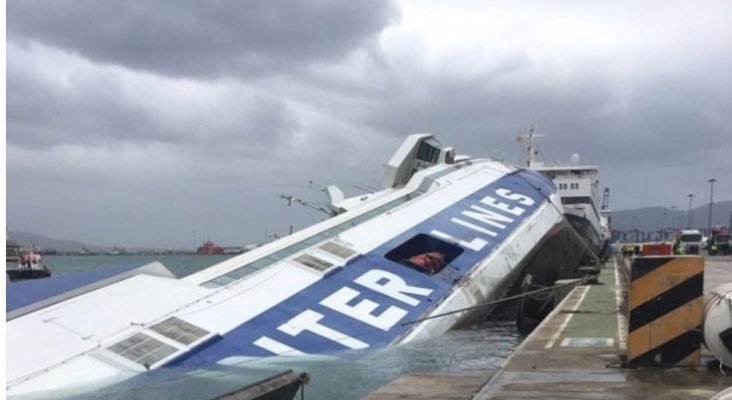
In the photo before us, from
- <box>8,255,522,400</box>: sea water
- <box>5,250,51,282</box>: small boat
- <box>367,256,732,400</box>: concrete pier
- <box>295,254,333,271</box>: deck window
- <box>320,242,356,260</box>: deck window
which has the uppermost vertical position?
<box>320,242,356,260</box>: deck window

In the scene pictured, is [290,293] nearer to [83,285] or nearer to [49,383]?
[83,285]

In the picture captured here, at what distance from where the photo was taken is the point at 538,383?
27.7 feet

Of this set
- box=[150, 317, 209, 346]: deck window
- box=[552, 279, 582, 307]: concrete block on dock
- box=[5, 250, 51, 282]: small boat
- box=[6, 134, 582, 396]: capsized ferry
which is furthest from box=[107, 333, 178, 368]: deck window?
box=[5, 250, 51, 282]: small boat

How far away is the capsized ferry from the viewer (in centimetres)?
1338

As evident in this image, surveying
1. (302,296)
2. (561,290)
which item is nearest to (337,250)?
(302,296)

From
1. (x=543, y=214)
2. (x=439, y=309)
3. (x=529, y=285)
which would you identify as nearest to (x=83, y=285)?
(x=439, y=309)

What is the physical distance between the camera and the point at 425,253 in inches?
894

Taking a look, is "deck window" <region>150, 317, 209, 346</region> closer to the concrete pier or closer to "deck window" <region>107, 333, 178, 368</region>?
"deck window" <region>107, 333, 178, 368</region>

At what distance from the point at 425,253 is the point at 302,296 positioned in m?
6.53

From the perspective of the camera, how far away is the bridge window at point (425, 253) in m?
21.0

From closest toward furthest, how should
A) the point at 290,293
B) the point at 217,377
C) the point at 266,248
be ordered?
1. the point at 217,377
2. the point at 290,293
3. the point at 266,248

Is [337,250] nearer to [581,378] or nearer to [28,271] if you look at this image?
[581,378]

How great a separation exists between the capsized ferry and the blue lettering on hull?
4 centimetres

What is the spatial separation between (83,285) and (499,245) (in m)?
13.5
